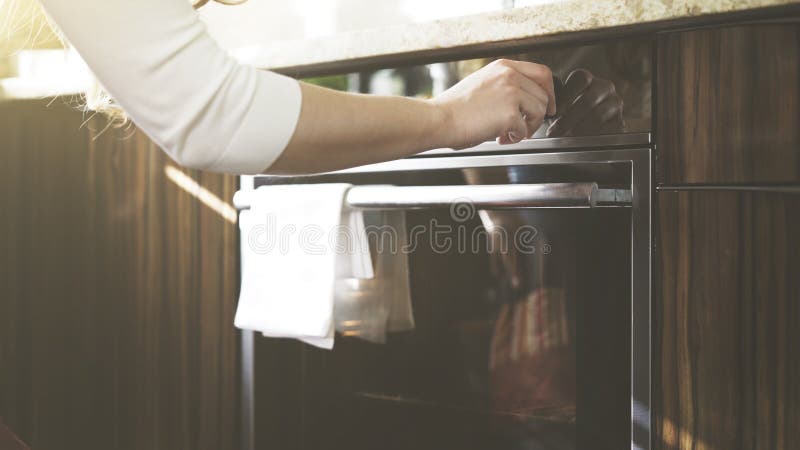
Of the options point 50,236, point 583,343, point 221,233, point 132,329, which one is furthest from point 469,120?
point 50,236

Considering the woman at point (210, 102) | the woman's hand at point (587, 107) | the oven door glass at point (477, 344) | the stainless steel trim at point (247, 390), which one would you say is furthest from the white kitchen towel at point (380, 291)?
the woman at point (210, 102)

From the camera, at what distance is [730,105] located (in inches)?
26.0

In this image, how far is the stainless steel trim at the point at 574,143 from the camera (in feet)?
2.37

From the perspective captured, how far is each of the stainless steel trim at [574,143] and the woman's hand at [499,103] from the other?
2cm

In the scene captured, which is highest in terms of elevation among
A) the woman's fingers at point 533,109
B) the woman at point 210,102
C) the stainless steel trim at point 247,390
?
the woman's fingers at point 533,109

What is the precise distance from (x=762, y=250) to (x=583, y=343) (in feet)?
0.72

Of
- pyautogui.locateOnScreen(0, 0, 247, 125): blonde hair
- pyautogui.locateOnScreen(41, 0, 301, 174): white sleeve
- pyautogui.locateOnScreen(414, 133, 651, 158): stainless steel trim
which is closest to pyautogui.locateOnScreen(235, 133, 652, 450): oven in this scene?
pyautogui.locateOnScreen(414, 133, 651, 158): stainless steel trim

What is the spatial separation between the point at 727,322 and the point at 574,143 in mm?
247

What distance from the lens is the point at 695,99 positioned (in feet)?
2.23

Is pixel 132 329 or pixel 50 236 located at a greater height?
pixel 50 236

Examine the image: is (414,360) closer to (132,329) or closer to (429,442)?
(429,442)

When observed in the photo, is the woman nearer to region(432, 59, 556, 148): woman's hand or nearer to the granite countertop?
region(432, 59, 556, 148): woman's hand

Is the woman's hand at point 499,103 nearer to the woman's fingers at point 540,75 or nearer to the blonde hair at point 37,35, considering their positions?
the woman's fingers at point 540,75

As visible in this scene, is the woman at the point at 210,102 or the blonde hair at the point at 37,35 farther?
the blonde hair at the point at 37,35
